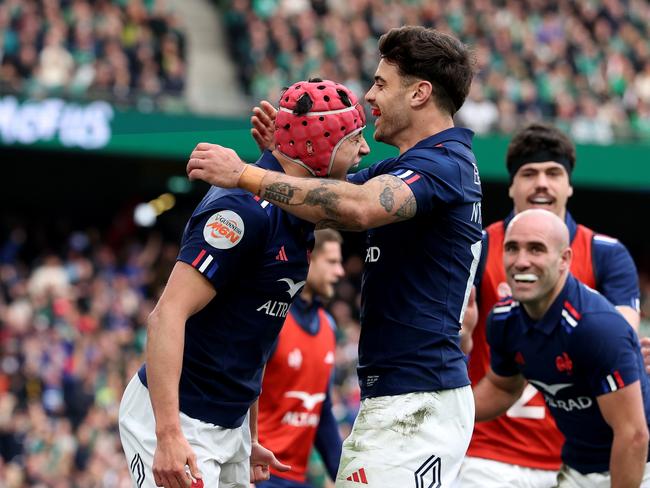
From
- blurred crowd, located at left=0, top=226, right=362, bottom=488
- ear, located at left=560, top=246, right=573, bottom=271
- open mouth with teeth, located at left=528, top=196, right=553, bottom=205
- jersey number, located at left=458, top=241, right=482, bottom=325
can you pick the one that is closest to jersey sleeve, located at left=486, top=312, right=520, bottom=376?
ear, located at left=560, top=246, right=573, bottom=271

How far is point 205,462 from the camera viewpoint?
4.80 meters

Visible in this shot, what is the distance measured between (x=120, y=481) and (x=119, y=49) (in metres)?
7.54

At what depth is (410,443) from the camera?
4.71 metres

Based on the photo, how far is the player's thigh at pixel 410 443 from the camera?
4691 mm

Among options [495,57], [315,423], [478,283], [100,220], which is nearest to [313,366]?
[315,423]

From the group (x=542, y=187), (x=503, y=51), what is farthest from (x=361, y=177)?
(x=503, y=51)

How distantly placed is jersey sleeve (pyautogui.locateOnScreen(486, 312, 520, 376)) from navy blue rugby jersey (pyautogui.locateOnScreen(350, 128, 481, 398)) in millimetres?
1129

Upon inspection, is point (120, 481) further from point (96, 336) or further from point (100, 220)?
point (100, 220)

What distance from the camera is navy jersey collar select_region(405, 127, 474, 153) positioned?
193 inches

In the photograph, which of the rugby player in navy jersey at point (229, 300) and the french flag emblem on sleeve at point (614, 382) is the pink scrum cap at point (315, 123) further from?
the french flag emblem on sleeve at point (614, 382)

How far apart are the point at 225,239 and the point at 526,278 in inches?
68.7

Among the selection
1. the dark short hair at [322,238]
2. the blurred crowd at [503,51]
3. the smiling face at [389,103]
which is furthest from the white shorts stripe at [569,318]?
the blurred crowd at [503,51]

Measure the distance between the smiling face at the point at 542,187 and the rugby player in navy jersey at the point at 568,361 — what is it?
74cm

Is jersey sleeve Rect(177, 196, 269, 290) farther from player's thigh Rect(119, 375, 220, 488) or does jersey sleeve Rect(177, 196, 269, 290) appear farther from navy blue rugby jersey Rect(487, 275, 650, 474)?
navy blue rugby jersey Rect(487, 275, 650, 474)
